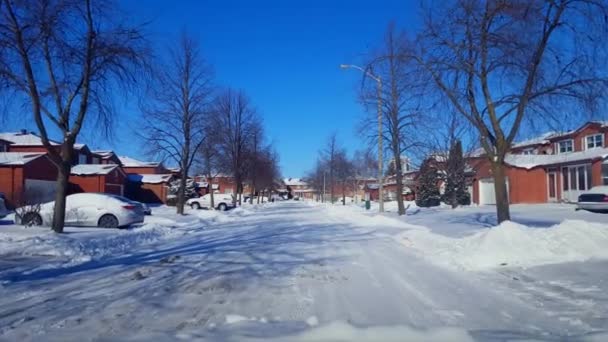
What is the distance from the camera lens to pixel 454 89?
49.1 feet

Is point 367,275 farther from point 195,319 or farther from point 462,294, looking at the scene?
point 195,319

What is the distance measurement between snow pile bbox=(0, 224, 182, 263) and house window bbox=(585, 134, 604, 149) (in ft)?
127

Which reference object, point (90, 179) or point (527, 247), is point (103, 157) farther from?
point (527, 247)

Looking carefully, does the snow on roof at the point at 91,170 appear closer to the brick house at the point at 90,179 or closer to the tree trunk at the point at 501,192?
the brick house at the point at 90,179

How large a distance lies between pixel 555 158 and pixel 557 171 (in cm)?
114

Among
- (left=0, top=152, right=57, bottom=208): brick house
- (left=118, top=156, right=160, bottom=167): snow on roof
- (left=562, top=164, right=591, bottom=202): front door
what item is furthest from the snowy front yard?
(left=118, top=156, right=160, bottom=167): snow on roof

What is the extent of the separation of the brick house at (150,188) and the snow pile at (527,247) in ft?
165

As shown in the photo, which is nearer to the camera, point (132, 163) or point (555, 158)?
point (555, 158)

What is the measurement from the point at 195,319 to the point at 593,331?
4609mm

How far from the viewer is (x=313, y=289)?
7816 millimetres

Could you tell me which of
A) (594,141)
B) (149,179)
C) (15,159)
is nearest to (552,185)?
(594,141)

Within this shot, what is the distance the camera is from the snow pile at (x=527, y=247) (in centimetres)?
1008

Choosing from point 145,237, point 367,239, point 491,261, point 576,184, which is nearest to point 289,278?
point 491,261

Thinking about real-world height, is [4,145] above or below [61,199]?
above
